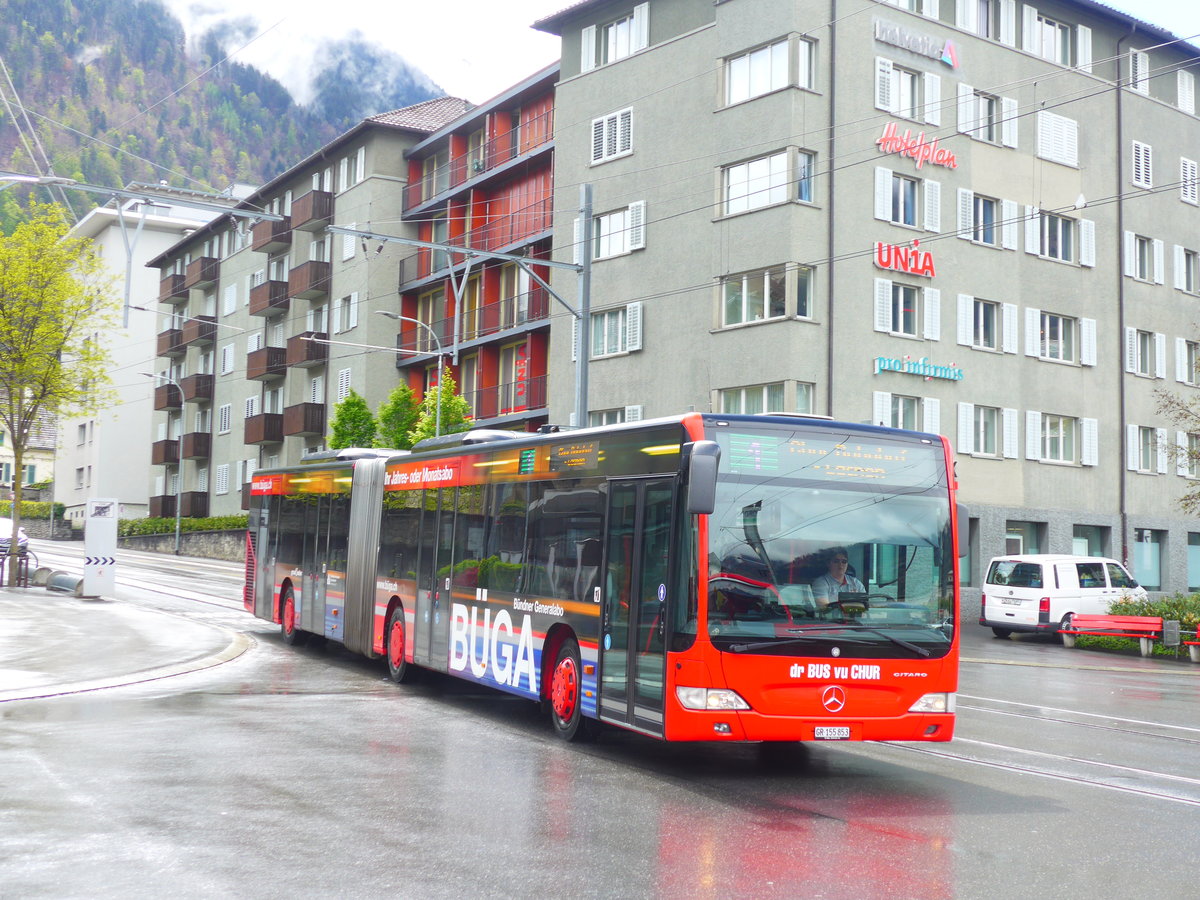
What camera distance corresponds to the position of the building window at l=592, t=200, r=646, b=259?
130ft

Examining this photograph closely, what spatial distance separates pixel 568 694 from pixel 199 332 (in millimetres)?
66552

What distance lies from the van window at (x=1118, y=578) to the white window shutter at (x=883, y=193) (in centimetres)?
1042

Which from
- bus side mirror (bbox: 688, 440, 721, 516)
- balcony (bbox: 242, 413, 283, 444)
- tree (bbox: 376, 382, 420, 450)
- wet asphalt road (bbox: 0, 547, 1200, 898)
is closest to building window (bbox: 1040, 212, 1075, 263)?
tree (bbox: 376, 382, 420, 450)

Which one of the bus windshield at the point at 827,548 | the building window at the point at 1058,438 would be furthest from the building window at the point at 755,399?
the bus windshield at the point at 827,548

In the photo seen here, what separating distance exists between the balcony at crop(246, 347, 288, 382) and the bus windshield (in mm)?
53976

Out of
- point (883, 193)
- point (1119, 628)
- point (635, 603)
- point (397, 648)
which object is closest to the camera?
point (635, 603)

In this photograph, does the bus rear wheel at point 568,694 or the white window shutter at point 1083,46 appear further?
the white window shutter at point 1083,46

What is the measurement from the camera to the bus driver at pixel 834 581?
34.3ft

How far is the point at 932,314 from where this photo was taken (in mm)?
37438

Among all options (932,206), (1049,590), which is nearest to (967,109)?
(932,206)

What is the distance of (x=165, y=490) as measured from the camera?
258 feet

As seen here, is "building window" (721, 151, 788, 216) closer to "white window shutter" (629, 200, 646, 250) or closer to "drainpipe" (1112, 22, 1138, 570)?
"white window shutter" (629, 200, 646, 250)

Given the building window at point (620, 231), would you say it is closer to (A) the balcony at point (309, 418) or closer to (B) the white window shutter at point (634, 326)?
(B) the white window shutter at point (634, 326)

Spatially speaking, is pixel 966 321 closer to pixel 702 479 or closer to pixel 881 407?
pixel 881 407
